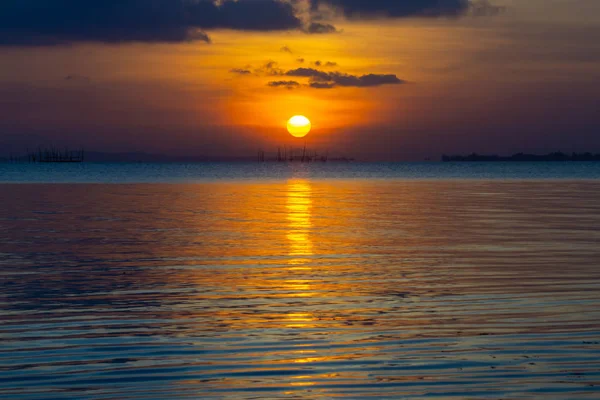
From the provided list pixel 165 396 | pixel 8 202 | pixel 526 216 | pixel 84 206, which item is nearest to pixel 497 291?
pixel 165 396

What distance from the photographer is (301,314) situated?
547 inches

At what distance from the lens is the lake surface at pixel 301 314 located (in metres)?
9.71

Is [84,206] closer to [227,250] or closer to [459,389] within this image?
[227,250]

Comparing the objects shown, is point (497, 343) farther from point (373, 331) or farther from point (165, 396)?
point (165, 396)

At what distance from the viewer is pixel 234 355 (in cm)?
1099

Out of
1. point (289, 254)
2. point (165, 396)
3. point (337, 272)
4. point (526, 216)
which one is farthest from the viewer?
point (526, 216)

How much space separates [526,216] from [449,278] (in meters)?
19.8

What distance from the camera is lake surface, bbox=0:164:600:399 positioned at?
9.71 meters

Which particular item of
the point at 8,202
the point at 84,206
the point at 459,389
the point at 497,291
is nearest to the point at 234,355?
the point at 459,389

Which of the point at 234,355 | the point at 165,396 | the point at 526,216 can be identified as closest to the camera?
the point at 165,396

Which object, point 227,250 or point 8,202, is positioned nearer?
point 227,250

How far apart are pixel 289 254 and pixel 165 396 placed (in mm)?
13806

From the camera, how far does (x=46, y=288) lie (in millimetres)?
16844

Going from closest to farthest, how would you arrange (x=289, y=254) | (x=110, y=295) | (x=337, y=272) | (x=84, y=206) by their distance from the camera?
(x=110, y=295) < (x=337, y=272) < (x=289, y=254) < (x=84, y=206)
